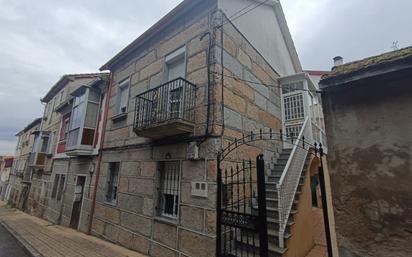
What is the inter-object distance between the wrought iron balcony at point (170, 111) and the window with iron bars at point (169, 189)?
896 mm

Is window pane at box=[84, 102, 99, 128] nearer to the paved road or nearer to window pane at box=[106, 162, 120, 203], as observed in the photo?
window pane at box=[106, 162, 120, 203]

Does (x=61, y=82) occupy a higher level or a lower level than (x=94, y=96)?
higher

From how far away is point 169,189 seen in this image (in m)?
5.36

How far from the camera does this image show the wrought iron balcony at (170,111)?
477cm

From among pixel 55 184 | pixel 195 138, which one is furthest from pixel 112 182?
pixel 55 184

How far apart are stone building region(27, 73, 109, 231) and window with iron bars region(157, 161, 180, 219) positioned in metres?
4.21

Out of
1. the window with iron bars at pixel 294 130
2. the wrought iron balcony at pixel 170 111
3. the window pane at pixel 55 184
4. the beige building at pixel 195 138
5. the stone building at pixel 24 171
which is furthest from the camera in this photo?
the stone building at pixel 24 171

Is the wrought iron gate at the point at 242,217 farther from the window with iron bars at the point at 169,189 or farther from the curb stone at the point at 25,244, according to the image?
the curb stone at the point at 25,244

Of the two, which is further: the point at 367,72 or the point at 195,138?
the point at 195,138

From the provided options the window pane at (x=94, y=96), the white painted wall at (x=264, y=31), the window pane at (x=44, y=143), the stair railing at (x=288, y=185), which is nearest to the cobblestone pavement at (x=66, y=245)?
the stair railing at (x=288, y=185)

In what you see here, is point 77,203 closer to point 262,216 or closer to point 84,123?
point 84,123

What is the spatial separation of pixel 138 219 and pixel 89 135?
4948 mm

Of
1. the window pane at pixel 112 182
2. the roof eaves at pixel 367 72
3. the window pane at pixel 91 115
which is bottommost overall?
the window pane at pixel 112 182

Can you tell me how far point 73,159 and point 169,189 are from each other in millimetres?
7202
